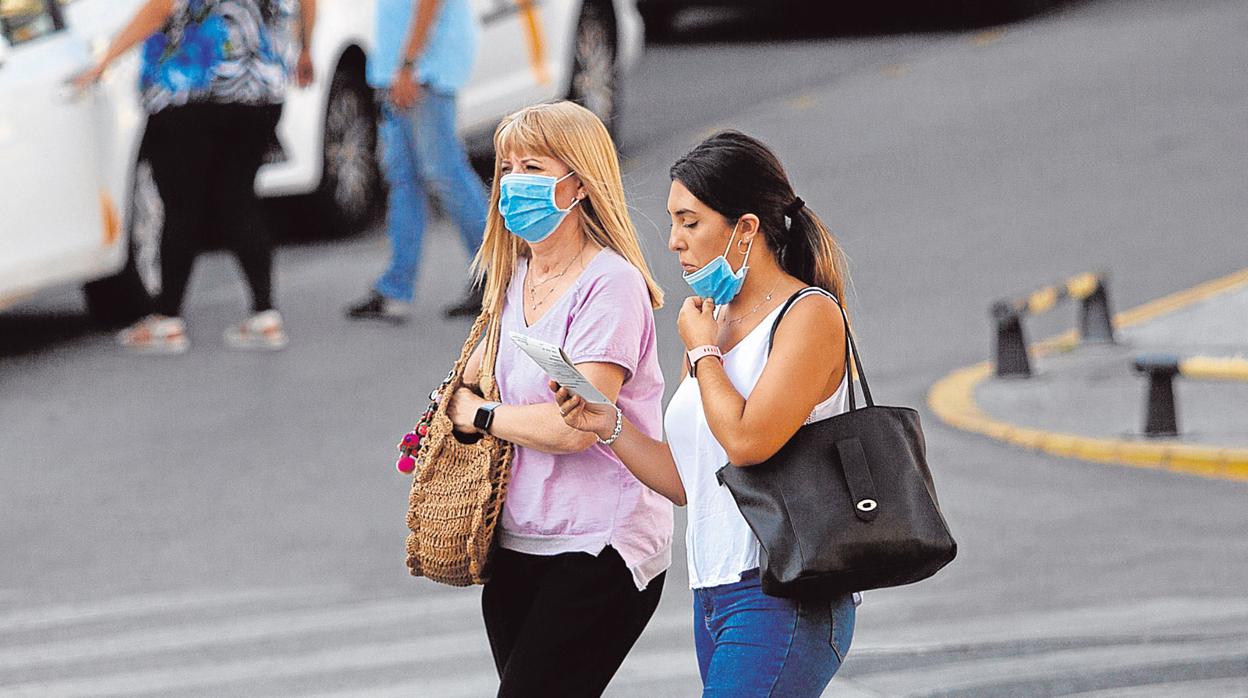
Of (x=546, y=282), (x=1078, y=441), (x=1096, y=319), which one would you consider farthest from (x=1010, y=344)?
(x=546, y=282)

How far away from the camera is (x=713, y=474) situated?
12.3 feet

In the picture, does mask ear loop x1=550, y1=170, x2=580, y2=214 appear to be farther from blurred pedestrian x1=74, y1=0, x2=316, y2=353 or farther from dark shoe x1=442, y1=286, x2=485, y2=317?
dark shoe x1=442, y1=286, x2=485, y2=317

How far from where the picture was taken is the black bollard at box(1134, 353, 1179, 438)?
778 cm

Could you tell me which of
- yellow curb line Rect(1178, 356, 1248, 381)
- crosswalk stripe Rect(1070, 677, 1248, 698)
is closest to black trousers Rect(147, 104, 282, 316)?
yellow curb line Rect(1178, 356, 1248, 381)

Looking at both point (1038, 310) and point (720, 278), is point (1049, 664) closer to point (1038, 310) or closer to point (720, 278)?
point (720, 278)

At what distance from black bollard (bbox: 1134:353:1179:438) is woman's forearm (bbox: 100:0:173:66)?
4047 millimetres

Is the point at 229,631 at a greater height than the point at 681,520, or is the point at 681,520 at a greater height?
the point at 229,631

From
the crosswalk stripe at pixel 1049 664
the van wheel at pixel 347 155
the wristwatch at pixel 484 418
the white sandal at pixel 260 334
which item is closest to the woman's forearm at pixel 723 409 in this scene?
the wristwatch at pixel 484 418

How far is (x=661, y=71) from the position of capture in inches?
679

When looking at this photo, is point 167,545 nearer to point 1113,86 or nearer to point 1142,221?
point 1142,221

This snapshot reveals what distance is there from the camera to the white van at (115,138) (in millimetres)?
9094

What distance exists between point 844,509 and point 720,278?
46 centimetres

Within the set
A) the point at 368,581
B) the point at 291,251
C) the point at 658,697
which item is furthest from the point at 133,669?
the point at 291,251

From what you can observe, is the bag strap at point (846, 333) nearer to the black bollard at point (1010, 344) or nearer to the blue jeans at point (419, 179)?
the black bollard at point (1010, 344)
